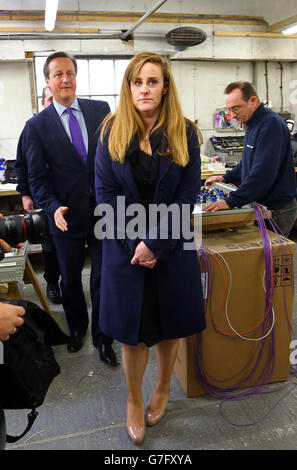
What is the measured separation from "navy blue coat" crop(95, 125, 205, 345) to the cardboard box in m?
0.26

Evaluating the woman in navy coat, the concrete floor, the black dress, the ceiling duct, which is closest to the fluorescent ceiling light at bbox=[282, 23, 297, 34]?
the ceiling duct

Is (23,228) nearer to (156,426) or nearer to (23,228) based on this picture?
(23,228)

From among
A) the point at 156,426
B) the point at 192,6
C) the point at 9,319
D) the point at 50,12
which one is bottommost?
the point at 156,426

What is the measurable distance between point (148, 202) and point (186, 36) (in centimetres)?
379

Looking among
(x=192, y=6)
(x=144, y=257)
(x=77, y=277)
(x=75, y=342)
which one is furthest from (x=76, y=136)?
(x=192, y=6)

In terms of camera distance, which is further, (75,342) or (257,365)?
(75,342)

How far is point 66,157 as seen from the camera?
7.06 feet

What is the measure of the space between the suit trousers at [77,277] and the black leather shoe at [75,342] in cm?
2

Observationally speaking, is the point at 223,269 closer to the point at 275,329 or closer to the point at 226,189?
the point at 275,329

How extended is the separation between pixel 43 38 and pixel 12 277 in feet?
13.5

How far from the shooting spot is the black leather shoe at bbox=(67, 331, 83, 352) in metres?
2.43

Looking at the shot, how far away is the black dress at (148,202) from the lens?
60.7 inches

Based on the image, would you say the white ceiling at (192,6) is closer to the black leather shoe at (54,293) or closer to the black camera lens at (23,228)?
the black leather shoe at (54,293)

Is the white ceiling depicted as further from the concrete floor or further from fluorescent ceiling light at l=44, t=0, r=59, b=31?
the concrete floor
